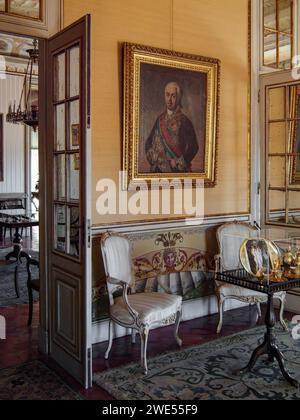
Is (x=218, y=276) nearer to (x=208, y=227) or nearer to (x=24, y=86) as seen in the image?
(x=208, y=227)

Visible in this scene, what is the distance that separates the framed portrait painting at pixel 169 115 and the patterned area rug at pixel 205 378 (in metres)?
1.37

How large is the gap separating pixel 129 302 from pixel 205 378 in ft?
2.39

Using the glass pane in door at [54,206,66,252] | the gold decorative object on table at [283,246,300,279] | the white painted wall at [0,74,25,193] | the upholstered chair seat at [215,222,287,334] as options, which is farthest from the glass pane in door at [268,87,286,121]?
the white painted wall at [0,74,25,193]

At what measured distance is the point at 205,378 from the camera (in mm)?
2846

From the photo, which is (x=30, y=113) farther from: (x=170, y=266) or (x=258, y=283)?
(x=258, y=283)

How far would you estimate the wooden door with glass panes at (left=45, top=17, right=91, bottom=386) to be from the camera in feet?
8.80

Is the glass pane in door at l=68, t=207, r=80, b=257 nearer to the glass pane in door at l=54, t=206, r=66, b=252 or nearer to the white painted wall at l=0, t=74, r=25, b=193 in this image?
the glass pane in door at l=54, t=206, r=66, b=252

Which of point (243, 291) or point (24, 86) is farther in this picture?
point (24, 86)

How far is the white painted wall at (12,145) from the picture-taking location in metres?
9.06

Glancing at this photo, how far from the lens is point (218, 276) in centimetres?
304

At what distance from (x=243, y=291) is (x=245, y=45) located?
2.29 meters

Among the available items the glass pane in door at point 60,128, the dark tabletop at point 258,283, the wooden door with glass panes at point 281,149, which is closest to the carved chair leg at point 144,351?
the dark tabletop at point 258,283
